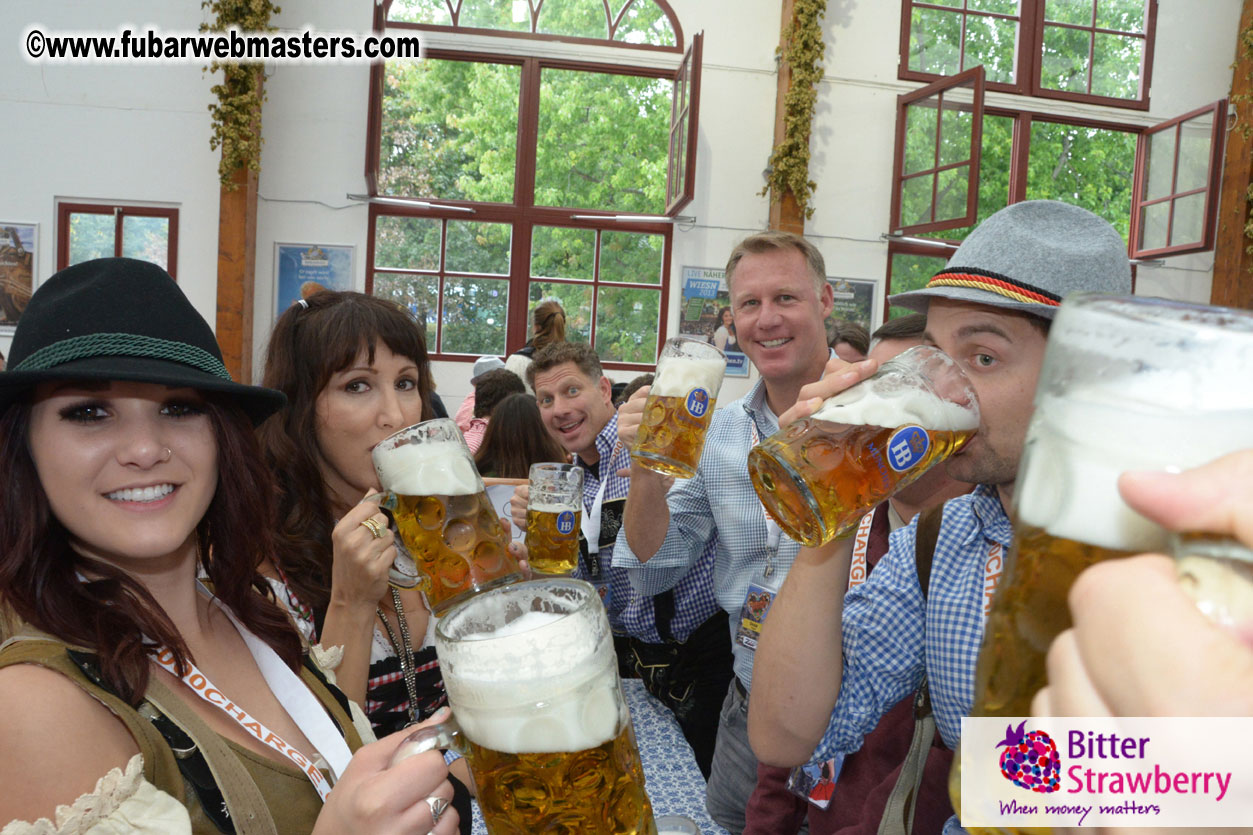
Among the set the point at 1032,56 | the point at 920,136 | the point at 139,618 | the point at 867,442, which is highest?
the point at 1032,56

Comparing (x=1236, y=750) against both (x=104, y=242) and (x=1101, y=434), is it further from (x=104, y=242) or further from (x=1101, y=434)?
(x=104, y=242)

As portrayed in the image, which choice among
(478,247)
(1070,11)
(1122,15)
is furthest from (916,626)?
(1122,15)

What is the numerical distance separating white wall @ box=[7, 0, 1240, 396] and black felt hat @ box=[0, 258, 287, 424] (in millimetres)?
5783

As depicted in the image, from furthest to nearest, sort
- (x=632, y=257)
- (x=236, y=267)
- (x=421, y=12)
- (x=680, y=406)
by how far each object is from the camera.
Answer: (x=632, y=257) < (x=421, y=12) < (x=236, y=267) < (x=680, y=406)

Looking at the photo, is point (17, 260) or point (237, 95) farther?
point (17, 260)

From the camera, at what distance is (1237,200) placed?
721 cm

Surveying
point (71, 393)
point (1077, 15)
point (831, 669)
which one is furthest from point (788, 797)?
point (1077, 15)

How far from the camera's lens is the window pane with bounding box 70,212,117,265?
666 cm

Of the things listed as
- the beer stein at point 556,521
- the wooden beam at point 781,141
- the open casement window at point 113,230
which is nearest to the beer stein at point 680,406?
the beer stein at point 556,521

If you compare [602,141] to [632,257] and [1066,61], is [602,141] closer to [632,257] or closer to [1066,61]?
[632,257]

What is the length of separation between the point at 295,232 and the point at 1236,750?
732 centimetres

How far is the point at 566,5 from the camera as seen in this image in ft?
23.1

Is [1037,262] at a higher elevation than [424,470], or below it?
higher

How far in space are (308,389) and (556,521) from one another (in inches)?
23.4
